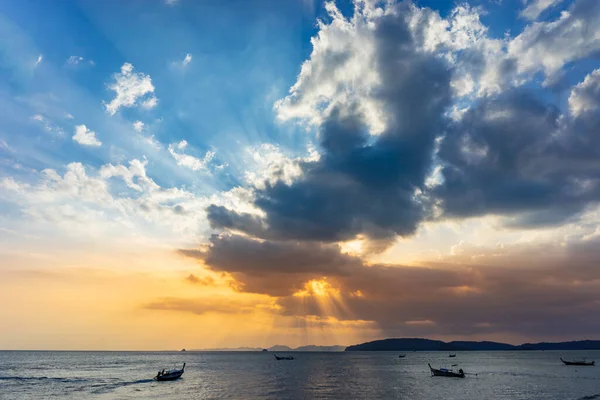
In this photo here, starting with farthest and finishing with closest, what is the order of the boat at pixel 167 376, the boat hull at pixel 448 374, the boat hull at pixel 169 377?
1. the boat hull at pixel 448 374
2. the boat at pixel 167 376
3. the boat hull at pixel 169 377

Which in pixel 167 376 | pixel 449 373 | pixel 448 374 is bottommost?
pixel 448 374

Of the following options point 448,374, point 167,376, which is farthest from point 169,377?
point 448,374

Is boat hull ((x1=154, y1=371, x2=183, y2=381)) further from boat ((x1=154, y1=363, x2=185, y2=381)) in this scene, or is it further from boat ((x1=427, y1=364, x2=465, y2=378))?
boat ((x1=427, y1=364, x2=465, y2=378))

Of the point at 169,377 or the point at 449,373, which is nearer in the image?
the point at 169,377

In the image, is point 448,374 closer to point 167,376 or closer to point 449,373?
point 449,373

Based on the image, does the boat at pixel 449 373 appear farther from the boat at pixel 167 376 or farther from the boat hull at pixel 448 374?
the boat at pixel 167 376

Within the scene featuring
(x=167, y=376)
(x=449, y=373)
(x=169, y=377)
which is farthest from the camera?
(x=449, y=373)

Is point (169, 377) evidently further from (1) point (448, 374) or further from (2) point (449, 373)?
(2) point (449, 373)

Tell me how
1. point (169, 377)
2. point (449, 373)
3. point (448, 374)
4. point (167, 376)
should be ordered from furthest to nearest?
point (449, 373)
point (448, 374)
point (169, 377)
point (167, 376)

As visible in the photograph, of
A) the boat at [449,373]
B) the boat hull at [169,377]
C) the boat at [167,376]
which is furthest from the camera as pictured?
the boat at [449,373]

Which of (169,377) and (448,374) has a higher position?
(169,377)

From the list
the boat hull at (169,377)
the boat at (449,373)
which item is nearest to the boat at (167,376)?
the boat hull at (169,377)

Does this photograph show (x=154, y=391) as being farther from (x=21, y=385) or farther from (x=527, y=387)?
(x=527, y=387)

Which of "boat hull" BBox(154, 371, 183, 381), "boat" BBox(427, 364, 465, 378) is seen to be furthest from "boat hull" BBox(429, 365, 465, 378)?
"boat hull" BBox(154, 371, 183, 381)
